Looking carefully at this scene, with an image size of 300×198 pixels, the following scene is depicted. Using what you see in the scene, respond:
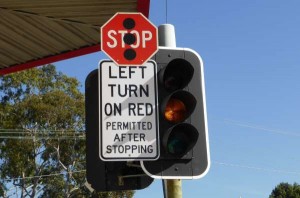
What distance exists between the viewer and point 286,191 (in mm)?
65125

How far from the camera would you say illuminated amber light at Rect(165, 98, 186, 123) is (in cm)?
354

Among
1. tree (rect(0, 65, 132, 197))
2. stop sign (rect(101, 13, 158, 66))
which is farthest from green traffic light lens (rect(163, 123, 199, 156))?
tree (rect(0, 65, 132, 197))

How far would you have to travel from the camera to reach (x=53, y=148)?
3772cm

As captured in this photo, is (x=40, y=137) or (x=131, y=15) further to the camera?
(x=40, y=137)

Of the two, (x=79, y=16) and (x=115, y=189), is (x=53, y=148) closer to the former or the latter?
(x=79, y=16)

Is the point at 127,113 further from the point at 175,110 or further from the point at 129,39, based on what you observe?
the point at 129,39

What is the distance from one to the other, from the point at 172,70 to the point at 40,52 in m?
8.18

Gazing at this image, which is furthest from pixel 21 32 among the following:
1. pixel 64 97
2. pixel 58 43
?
pixel 64 97

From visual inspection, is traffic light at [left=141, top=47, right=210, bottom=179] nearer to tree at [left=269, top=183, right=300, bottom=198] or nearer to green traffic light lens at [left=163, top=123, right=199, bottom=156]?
green traffic light lens at [left=163, top=123, right=199, bottom=156]

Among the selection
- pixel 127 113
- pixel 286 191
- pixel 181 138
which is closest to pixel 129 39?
pixel 127 113

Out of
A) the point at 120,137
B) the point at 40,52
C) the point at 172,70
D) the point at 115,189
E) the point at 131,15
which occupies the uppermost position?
the point at 40,52

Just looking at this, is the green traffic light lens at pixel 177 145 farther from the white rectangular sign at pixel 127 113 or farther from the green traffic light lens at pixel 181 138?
the white rectangular sign at pixel 127 113

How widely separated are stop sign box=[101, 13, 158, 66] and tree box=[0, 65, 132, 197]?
109 ft

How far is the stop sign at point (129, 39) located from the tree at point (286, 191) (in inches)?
2483
